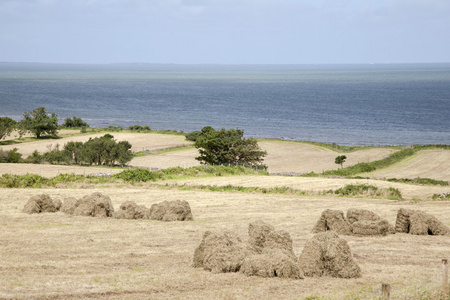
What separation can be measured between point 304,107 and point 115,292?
185m

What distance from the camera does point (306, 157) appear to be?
81375mm

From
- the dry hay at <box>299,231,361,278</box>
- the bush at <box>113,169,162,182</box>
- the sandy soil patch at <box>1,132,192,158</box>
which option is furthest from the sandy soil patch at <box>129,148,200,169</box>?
the dry hay at <box>299,231,361,278</box>

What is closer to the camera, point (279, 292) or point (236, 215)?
point (279, 292)

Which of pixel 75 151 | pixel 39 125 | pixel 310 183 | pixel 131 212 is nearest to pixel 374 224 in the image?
pixel 131 212

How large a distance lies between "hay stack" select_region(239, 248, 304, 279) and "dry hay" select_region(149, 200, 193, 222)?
1122cm

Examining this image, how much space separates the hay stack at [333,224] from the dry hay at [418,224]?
259cm

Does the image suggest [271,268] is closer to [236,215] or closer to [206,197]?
[236,215]

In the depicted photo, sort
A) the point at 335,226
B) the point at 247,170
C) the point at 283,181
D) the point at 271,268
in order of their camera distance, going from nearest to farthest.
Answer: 1. the point at 271,268
2. the point at 335,226
3. the point at 283,181
4. the point at 247,170

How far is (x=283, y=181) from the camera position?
49031 mm

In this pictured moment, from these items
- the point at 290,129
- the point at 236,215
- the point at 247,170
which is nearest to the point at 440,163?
the point at 247,170

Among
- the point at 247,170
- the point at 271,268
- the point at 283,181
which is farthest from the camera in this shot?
the point at 247,170

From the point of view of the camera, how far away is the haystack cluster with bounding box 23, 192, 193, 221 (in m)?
28.3

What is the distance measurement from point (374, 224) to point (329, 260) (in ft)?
24.7

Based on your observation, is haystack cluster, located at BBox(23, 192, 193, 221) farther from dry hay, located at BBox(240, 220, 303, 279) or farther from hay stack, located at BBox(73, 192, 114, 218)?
dry hay, located at BBox(240, 220, 303, 279)
